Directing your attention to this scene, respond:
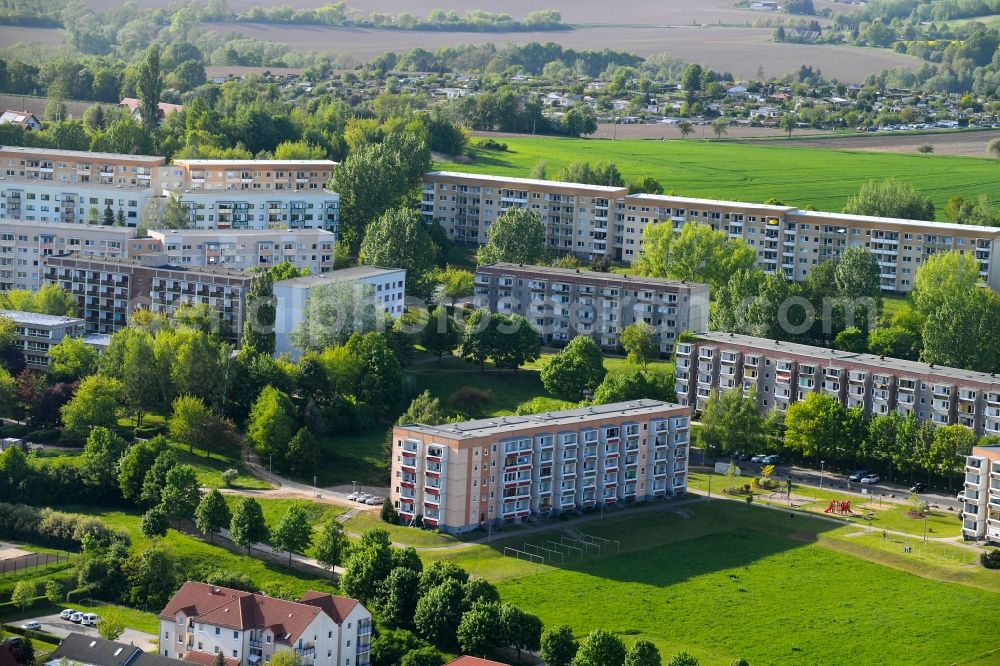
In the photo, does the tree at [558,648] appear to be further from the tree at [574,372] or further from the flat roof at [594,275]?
the flat roof at [594,275]

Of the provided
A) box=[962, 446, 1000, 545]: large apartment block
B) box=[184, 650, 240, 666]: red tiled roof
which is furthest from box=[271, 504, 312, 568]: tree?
box=[962, 446, 1000, 545]: large apartment block

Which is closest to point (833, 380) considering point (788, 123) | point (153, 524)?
point (153, 524)

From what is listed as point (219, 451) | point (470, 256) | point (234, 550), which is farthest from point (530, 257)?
point (234, 550)

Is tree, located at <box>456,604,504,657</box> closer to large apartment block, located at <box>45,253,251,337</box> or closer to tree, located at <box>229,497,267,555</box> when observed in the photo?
tree, located at <box>229,497,267,555</box>

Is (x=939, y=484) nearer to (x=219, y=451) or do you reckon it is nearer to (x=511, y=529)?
(x=511, y=529)

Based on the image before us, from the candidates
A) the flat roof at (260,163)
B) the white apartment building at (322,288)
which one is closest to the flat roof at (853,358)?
the white apartment building at (322,288)

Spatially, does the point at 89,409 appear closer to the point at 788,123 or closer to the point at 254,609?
the point at 254,609
